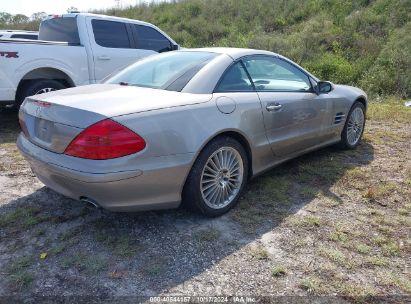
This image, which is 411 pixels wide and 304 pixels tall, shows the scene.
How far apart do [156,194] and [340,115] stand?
292 centimetres

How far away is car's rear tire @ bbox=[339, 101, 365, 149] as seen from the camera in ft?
17.3

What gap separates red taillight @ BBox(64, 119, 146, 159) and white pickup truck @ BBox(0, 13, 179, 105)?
375cm

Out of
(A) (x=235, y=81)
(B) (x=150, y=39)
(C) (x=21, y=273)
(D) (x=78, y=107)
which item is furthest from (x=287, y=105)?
(B) (x=150, y=39)

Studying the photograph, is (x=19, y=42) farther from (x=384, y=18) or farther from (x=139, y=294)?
(x=384, y=18)

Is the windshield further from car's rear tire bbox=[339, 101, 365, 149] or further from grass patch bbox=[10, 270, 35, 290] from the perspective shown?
car's rear tire bbox=[339, 101, 365, 149]

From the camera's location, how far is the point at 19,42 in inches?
232

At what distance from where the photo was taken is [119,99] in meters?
3.13

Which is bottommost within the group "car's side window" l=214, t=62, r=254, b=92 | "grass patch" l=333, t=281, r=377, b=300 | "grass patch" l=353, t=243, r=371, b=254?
"grass patch" l=333, t=281, r=377, b=300

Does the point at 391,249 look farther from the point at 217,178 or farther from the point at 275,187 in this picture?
the point at 217,178

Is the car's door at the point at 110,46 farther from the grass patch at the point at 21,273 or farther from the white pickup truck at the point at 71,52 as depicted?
the grass patch at the point at 21,273

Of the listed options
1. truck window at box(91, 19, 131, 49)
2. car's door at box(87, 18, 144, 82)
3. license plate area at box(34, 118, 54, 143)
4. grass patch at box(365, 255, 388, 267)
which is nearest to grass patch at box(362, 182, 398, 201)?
grass patch at box(365, 255, 388, 267)

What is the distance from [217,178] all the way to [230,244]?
0.61 meters

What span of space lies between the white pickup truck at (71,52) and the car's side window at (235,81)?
12.1 feet

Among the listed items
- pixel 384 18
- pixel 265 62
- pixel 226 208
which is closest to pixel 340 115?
pixel 265 62
